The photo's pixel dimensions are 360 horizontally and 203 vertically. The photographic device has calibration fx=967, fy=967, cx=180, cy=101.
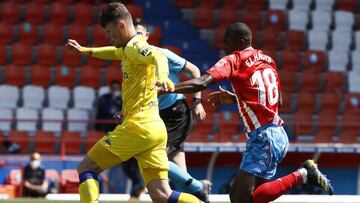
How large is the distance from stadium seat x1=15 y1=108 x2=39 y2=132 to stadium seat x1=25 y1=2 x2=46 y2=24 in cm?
308

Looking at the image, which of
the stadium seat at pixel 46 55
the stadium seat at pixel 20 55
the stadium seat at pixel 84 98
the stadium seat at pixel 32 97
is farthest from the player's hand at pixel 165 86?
the stadium seat at pixel 20 55

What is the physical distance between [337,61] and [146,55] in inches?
525

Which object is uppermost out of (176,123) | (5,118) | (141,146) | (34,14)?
(34,14)

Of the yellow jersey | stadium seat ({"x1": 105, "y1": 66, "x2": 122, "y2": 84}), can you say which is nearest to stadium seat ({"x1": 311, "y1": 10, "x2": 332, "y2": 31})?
stadium seat ({"x1": 105, "y1": 66, "x2": 122, "y2": 84})

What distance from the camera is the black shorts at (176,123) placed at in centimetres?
1033

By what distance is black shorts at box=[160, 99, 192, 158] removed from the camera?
33.9ft

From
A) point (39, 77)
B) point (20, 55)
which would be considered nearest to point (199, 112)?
point (39, 77)

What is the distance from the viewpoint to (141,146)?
7.93m

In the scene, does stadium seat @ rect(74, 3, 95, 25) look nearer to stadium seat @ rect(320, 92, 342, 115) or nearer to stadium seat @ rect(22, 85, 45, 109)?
stadium seat @ rect(22, 85, 45, 109)

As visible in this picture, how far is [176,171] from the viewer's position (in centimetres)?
980

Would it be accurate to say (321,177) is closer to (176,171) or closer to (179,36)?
(176,171)

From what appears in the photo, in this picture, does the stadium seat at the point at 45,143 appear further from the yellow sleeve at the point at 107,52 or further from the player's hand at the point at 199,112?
the yellow sleeve at the point at 107,52

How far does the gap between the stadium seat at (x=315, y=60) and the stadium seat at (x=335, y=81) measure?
404 mm

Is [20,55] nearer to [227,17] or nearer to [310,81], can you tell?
[227,17]
